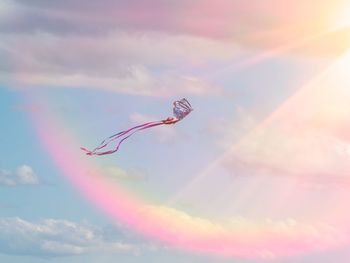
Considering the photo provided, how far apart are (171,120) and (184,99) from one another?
6.32 meters

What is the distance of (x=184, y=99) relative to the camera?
90.2 m

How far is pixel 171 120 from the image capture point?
93.2m
